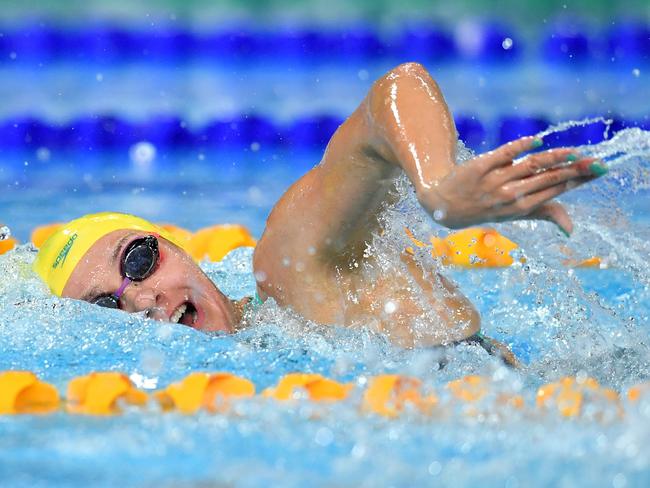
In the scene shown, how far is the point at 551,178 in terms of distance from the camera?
133cm

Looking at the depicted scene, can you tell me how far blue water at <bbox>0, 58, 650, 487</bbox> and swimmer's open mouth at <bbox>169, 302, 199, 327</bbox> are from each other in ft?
0.25

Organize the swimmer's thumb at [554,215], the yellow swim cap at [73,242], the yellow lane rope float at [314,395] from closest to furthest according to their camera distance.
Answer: the swimmer's thumb at [554,215], the yellow lane rope float at [314,395], the yellow swim cap at [73,242]

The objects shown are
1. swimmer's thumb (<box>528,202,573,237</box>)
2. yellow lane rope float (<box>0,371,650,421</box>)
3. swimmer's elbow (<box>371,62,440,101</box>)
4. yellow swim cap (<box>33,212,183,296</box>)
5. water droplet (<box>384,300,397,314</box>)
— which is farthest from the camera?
yellow swim cap (<box>33,212,183,296</box>)

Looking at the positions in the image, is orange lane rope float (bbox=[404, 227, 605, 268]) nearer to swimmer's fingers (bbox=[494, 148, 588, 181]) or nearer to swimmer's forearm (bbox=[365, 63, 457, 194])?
swimmer's forearm (bbox=[365, 63, 457, 194])

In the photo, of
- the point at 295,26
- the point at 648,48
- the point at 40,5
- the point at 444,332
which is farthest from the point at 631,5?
the point at 444,332

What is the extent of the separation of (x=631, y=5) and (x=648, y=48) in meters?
0.65

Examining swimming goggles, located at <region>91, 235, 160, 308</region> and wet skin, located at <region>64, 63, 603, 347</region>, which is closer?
wet skin, located at <region>64, 63, 603, 347</region>

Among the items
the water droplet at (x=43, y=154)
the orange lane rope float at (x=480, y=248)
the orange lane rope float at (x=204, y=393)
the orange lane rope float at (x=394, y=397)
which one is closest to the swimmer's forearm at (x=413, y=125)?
the orange lane rope float at (x=394, y=397)

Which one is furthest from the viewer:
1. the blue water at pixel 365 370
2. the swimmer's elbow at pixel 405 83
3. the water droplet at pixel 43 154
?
the water droplet at pixel 43 154

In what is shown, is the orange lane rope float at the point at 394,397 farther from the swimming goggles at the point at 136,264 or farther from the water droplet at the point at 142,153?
the water droplet at the point at 142,153

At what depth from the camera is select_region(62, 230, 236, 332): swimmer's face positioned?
2088 mm

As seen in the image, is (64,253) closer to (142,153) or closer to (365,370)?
(365,370)

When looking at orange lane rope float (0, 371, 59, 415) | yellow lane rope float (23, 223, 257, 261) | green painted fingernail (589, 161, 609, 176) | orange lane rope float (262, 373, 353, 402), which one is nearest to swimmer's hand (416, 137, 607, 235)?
green painted fingernail (589, 161, 609, 176)

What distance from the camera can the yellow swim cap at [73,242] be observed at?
220 cm
